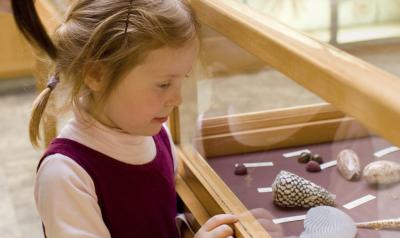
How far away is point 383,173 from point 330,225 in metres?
0.08

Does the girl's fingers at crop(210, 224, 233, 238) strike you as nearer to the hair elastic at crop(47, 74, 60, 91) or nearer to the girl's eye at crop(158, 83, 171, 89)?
the girl's eye at crop(158, 83, 171, 89)

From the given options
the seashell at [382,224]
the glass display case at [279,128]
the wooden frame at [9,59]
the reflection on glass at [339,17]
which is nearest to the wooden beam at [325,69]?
the glass display case at [279,128]

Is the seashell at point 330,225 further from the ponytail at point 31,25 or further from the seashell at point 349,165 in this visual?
the ponytail at point 31,25

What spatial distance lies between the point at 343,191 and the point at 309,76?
10.9 inches

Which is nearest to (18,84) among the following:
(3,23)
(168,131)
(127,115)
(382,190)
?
(3,23)

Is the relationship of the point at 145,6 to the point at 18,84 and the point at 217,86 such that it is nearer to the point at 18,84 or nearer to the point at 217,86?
the point at 217,86

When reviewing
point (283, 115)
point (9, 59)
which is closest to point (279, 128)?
point (283, 115)

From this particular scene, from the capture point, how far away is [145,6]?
0.77 metres

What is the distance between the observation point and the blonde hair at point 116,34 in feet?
2.47

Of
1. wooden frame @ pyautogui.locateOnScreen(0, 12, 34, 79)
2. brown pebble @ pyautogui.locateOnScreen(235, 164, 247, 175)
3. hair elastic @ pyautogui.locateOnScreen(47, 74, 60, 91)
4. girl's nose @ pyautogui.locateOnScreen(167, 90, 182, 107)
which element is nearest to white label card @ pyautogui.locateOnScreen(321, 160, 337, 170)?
brown pebble @ pyautogui.locateOnScreen(235, 164, 247, 175)

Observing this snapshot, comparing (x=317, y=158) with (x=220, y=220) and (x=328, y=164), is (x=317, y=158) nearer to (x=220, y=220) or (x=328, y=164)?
(x=328, y=164)

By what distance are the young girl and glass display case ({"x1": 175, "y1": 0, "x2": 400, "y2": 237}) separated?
59 mm

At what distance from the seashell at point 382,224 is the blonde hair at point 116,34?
29 centimetres

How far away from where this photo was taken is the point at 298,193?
0.78 meters
